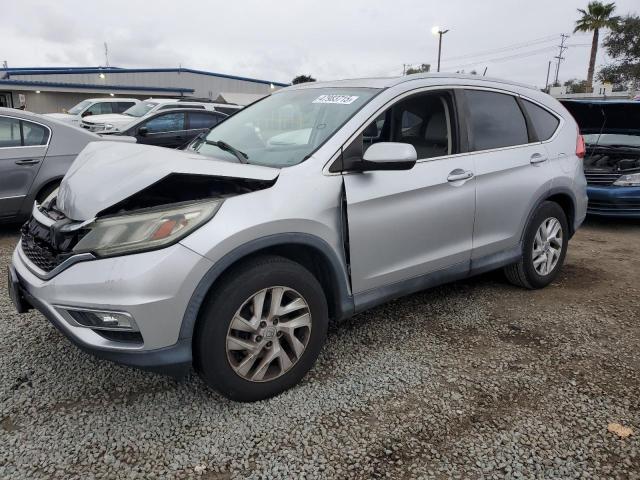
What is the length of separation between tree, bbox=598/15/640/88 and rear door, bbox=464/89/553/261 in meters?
34.7

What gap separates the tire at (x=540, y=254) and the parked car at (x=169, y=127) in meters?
7.25

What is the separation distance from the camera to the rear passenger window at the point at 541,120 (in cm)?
411

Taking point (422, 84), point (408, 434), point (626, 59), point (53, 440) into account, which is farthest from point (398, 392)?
point (626, 59)

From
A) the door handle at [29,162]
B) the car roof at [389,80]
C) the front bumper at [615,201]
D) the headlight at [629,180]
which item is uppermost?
the car roof at [389,80]

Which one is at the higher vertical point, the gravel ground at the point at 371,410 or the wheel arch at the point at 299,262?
the wheel arch at the point at 299,262

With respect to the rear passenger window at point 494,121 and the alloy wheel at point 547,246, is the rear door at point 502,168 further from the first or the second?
the alloy wheel at point 547,246

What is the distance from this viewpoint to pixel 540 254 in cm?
424

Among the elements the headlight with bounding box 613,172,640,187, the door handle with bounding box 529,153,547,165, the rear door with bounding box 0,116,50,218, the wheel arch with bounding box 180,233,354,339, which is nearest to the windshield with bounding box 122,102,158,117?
the rear door with bounding box 0,116,50,218

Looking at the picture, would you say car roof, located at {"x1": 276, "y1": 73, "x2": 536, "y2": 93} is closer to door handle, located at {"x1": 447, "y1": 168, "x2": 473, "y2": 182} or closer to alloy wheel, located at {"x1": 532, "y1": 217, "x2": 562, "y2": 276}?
door handle, located at {"x1": 447, "y1": 168, "x2": 473, "y2": 182}

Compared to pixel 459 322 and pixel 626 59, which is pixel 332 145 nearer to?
pixel 459 322

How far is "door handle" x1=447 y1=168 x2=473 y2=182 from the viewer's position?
336 centimetres

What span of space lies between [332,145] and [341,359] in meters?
1.33

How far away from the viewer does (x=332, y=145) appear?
286 centimetres

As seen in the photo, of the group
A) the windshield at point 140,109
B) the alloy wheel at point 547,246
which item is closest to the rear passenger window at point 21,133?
the alloy wheel at point 547,246
